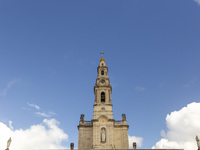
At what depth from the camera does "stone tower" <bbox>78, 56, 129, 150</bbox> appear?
46.3 metres

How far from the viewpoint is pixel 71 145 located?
4509cm

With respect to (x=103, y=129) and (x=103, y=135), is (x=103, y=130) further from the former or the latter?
(x=103, y=135)

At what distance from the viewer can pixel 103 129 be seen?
158 ft

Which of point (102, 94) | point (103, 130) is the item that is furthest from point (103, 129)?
point (102, 94)

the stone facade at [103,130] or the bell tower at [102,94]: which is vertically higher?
the bell tower at [102,94]

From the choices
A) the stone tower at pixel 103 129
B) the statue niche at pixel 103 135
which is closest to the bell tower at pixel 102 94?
the stone tower at pixel 103 129

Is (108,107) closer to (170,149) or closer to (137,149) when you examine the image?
(137,149)

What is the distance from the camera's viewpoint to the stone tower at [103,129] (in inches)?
1822

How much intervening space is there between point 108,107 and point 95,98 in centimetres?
472

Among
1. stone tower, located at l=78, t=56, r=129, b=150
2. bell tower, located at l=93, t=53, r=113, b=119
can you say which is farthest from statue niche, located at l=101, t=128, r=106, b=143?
bell tower, located at l=93, t=53, r=113, b=119

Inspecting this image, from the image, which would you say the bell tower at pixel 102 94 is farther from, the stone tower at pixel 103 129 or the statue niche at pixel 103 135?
the statue niche at pixel 103 135

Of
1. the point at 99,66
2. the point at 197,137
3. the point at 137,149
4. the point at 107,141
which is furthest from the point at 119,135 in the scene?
the point at 99,66

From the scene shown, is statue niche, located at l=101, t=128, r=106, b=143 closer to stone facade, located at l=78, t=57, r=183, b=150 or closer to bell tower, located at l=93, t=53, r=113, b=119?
stone facade, located at l=78, t=57, r=183, b=150

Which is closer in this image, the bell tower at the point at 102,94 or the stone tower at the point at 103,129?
the stone tower at the point at 103,129
